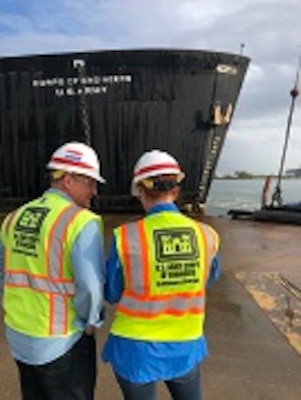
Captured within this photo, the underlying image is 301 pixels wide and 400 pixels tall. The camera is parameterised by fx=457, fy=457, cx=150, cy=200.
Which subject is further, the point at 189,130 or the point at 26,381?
the point at 189,130

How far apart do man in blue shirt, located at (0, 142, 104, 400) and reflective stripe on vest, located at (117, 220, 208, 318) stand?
0.51 feet

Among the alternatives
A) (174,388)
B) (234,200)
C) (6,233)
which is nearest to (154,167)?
(6,233)

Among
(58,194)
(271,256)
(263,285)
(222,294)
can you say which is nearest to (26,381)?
(58,194)

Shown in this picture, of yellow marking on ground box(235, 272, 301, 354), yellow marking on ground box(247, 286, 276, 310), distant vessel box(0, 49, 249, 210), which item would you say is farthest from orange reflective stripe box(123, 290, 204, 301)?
distant vessel box(0, 49, 249, 210)

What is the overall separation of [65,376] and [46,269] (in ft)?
1.56

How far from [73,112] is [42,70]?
131cm

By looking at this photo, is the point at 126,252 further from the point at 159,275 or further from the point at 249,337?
the point at 249,337

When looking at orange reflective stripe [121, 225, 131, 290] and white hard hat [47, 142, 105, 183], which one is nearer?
orange reflective stripe [121, 225, 131, 290]

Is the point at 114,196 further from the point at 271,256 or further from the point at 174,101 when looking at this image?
the point at 271,256

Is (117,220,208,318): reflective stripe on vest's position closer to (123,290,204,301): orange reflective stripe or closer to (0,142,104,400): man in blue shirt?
(123,290,204,301): orange reflective stripe

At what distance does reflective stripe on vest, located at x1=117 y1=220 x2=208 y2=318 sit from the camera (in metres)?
1.87

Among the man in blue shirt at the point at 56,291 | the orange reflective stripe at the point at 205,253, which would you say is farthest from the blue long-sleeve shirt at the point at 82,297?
the orange reflective stripe at the point at 205,253

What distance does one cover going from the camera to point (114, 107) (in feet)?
38.7

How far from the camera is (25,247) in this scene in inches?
79.0
